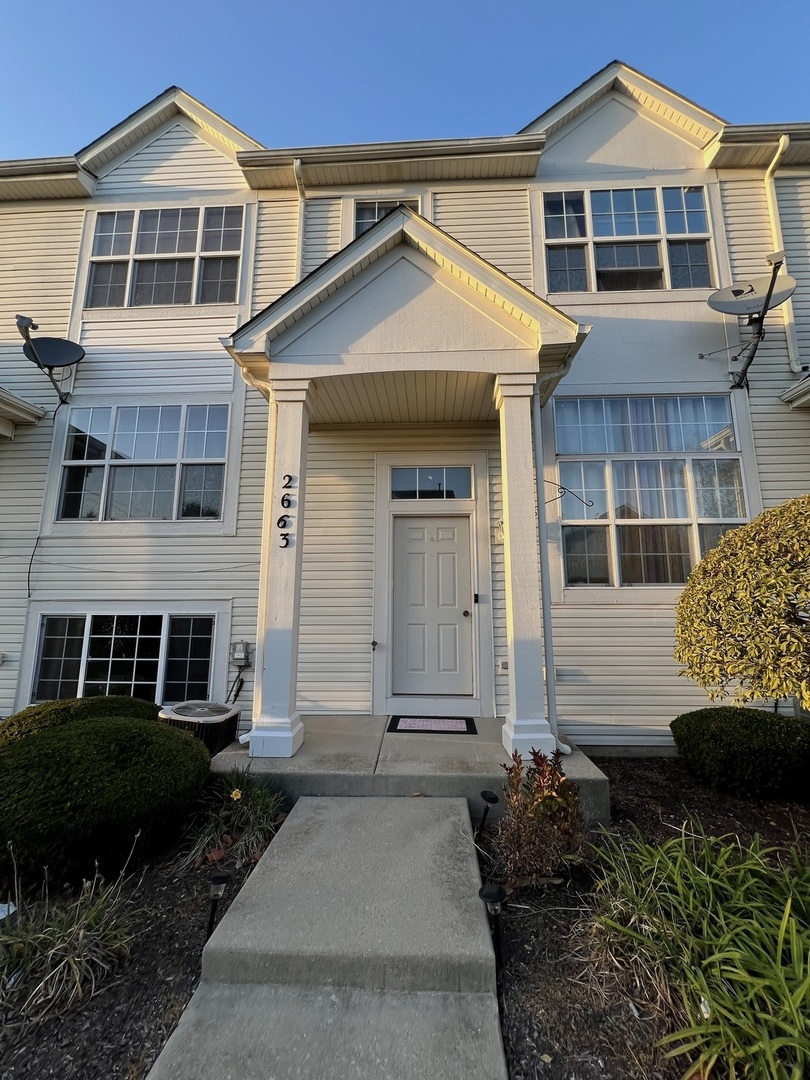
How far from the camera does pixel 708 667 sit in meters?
3.23

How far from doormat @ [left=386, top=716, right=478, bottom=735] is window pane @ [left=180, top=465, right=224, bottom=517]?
3097 millimetres

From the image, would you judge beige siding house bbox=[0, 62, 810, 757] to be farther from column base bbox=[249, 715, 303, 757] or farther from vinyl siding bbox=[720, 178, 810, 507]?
column base bbox=[249, 715, 303, 757]

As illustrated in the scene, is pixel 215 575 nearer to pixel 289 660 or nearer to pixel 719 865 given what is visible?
pixel 289 660

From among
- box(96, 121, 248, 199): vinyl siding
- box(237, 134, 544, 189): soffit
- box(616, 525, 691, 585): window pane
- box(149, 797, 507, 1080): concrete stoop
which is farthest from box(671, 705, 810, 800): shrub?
box(96, 121, 248, 199): vinyl siding

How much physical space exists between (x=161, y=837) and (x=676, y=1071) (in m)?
2.72

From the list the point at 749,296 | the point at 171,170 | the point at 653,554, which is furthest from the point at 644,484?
the point at 171,170

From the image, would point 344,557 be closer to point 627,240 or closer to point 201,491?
point 201,491

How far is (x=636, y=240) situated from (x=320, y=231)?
152 inches

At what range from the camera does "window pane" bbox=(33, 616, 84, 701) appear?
546 cm

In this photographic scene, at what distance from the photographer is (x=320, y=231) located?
6.09m

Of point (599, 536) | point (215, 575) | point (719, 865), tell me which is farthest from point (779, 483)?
point (215, 575)

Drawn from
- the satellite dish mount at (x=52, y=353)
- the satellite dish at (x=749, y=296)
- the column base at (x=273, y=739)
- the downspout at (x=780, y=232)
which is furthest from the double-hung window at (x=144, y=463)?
the downspout at (x=780, y=232)

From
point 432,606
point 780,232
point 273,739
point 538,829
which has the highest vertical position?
point 780,232

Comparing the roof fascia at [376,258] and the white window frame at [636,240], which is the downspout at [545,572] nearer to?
the roof fascia at [376,258]
